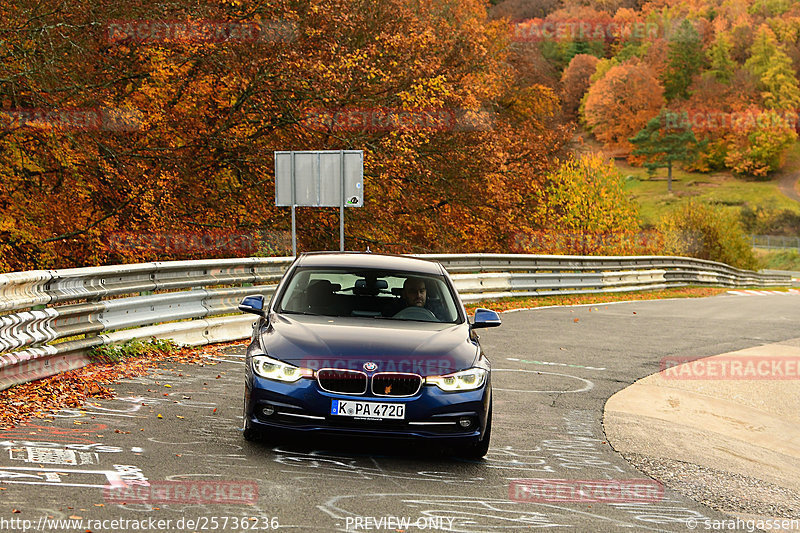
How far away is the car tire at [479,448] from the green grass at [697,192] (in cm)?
11860

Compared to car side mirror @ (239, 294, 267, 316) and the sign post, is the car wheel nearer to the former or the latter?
car side mirror @ (239, 294, 267, 316)

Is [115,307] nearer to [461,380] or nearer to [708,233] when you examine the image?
[461,380]

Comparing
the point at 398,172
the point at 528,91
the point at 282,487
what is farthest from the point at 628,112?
the point at 282,487

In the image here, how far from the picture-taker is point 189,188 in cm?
2395

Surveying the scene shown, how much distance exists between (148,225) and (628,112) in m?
146

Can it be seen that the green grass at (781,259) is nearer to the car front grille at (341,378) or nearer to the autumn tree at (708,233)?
the autumn tree at (708,233)

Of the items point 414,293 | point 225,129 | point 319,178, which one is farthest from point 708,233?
point 414,293

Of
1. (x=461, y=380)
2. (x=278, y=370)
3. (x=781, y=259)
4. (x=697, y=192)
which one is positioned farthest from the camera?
(x=697, y=192)

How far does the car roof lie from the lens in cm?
879

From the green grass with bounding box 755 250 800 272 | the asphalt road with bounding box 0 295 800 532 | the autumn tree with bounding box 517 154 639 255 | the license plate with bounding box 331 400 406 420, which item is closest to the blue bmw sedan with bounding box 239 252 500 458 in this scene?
the license plate with bounding box 331 400 406 420

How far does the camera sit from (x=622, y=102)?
159125 millimetres

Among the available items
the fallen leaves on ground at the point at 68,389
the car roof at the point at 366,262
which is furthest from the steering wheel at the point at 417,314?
the fallen leaves on ground at the point at 68,389

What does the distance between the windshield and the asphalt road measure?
1.09 m

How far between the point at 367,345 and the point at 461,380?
711 millimetres
